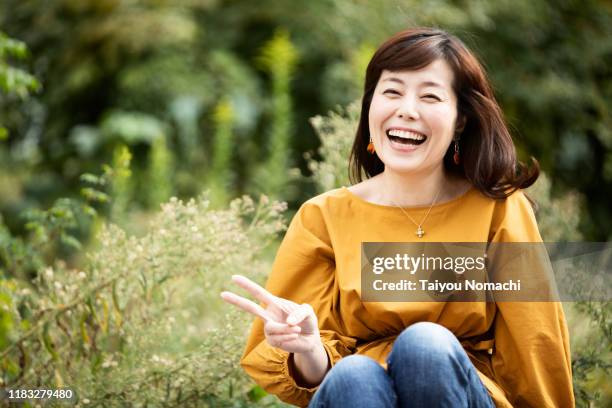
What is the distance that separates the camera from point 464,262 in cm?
204

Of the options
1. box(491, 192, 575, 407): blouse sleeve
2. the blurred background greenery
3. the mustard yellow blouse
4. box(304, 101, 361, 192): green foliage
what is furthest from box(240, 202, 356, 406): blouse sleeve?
the blurred background greenery

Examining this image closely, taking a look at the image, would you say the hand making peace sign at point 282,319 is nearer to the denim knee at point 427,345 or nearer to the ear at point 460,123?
the denim knee at point 427,345

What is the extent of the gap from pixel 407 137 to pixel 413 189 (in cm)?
15

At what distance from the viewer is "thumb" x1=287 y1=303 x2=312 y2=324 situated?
180cm

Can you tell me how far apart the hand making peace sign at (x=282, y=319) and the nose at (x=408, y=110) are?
0.53 m

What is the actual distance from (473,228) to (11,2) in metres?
4.52

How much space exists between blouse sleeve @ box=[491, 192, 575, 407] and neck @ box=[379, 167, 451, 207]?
11.9 inches

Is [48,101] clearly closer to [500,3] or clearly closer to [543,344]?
[500,3]

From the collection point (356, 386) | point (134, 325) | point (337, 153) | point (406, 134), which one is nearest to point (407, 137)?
point (406, 134)

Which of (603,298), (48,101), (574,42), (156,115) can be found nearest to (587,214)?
(574,42)

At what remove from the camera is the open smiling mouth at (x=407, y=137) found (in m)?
2.04

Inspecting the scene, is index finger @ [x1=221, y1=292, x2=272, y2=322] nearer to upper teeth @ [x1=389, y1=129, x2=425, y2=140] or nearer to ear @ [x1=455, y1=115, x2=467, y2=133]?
upper teeth @ [x1=389, y1=129, x2=425, y2=140]

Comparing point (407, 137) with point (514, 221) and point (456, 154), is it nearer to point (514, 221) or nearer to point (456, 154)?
point (456, 154)

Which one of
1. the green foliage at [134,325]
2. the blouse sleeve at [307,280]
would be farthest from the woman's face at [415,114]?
the green foliage at [134,325]
